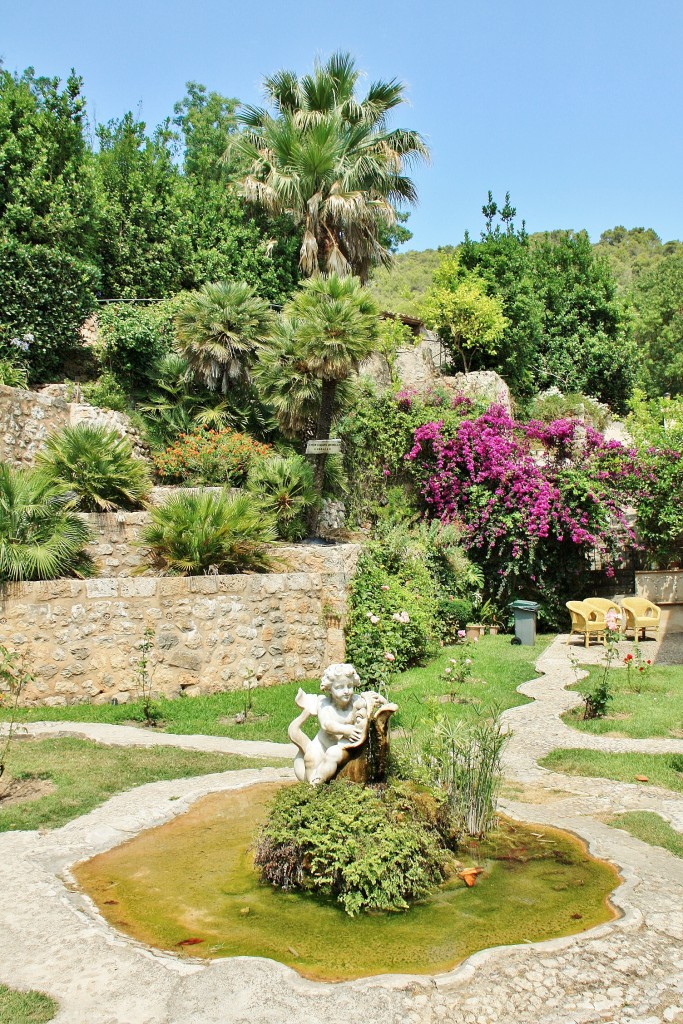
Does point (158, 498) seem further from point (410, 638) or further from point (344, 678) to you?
point (344, 678)

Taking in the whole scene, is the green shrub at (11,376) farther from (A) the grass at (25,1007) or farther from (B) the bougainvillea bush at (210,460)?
(A) the grass at (25,1007)

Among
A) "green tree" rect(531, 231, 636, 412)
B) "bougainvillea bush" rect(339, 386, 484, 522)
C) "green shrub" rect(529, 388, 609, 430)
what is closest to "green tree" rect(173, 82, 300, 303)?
"bougainvillea bush" rect(339, 386, 484, 522)

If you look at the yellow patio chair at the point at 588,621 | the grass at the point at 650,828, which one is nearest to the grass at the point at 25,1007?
the grass at the point at 650,828

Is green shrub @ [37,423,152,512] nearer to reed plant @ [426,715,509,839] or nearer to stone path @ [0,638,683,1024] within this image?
stone path @ [0,638,683,1024]

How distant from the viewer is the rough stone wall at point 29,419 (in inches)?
511

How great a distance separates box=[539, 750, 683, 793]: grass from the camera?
693 cm

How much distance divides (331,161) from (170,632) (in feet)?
43.3

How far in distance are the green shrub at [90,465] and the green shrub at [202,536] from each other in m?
1.16

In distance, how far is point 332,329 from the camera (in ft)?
43.0

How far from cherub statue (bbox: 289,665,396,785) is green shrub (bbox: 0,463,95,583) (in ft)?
17.8

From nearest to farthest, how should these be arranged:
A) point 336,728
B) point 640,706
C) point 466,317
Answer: point 336,728 < point 640,706 < point 466,317

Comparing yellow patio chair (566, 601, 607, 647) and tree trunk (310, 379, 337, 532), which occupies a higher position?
tree trunk (310, 379, 337, 532)

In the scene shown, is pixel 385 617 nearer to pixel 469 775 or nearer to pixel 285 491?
pixel 285 491

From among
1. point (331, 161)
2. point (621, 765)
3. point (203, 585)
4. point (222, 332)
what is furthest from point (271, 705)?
point (331, 161)
